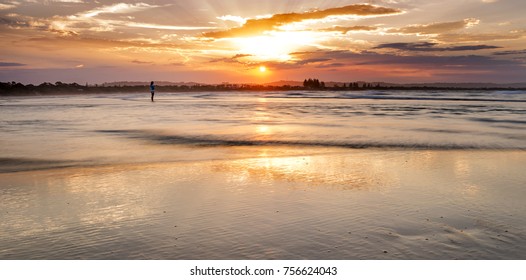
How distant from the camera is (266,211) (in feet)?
21.5

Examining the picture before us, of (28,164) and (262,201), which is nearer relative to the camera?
(262,201)

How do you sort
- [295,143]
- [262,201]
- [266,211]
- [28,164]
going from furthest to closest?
1. [295,143]
2. [28,164]
3. [262,201]
4. [266,211]

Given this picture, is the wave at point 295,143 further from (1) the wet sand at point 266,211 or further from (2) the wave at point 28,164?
(2) the wave at point 28,164

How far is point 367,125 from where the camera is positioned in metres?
20.8

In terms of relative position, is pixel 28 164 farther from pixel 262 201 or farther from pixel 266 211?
pixel 266 211

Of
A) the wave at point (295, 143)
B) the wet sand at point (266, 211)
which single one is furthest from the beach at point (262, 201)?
the wave at point (295, 143)

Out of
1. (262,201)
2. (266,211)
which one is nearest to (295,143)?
(262,201)

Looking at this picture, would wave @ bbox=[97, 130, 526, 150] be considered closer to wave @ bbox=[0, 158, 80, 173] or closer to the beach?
the beach

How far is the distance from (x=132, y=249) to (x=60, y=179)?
179 inches

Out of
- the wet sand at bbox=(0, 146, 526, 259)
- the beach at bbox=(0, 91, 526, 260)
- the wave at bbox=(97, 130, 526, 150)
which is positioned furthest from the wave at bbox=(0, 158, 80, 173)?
the wave at bbox=(97, 130, 526, 150)

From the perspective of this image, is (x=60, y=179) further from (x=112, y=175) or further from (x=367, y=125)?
(x=367, y=125)

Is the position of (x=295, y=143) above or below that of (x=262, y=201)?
above

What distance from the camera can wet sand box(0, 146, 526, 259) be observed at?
514 cm
